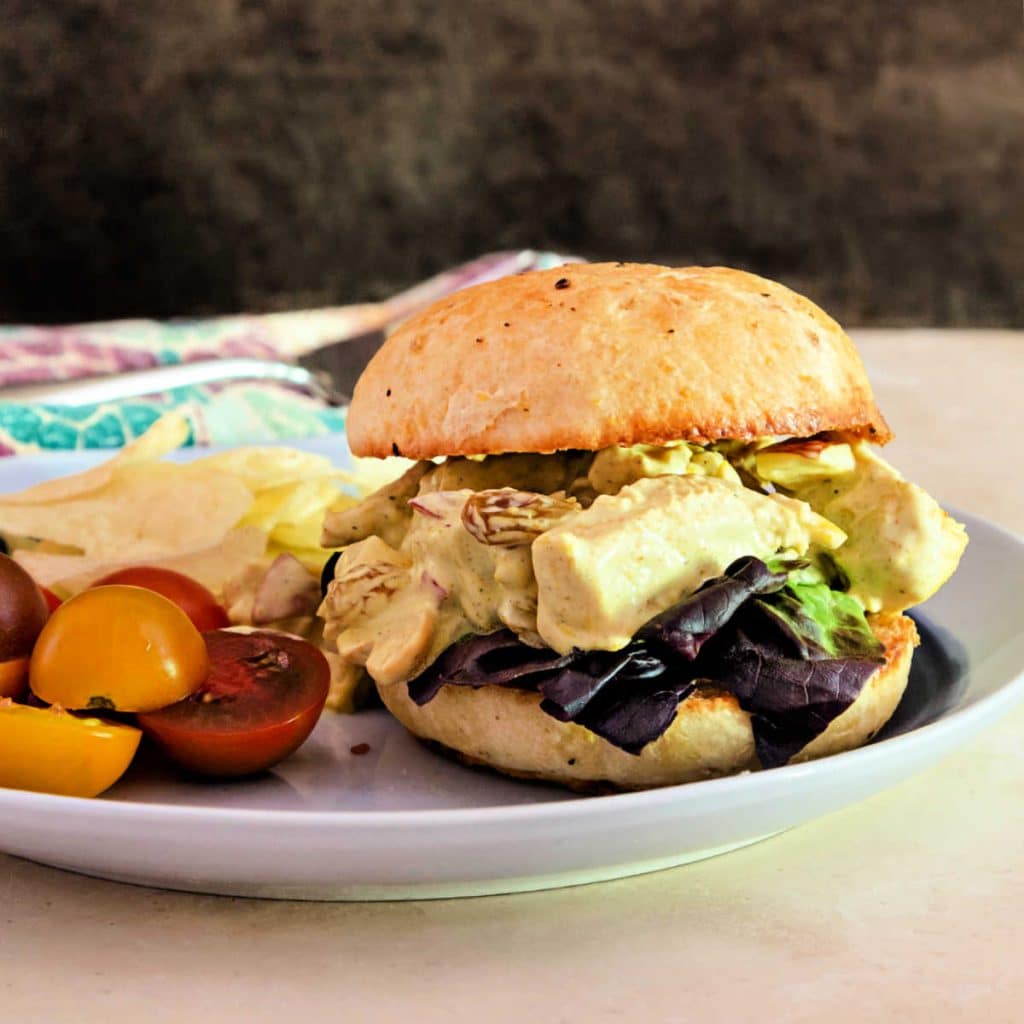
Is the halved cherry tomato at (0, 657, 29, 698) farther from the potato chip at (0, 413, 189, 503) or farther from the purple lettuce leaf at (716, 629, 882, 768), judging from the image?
the potato chip at (0, 413, 189, 503)

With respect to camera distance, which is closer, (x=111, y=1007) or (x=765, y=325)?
(x=111, y=1007)

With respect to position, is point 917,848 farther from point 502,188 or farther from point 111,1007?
point 502,188

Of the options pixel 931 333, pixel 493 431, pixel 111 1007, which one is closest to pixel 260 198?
pixel 931 333

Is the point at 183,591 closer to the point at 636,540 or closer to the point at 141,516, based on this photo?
the point at 141,516

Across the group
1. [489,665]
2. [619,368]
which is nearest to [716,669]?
[489,665]

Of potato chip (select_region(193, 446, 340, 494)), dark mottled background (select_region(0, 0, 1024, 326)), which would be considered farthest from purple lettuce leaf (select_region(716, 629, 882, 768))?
dark mottled background (select_region(0, 0, 1024, 326))

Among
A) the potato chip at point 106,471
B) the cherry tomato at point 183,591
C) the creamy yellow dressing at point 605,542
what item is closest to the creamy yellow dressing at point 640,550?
the creamy yellow dressing at point 605,542
